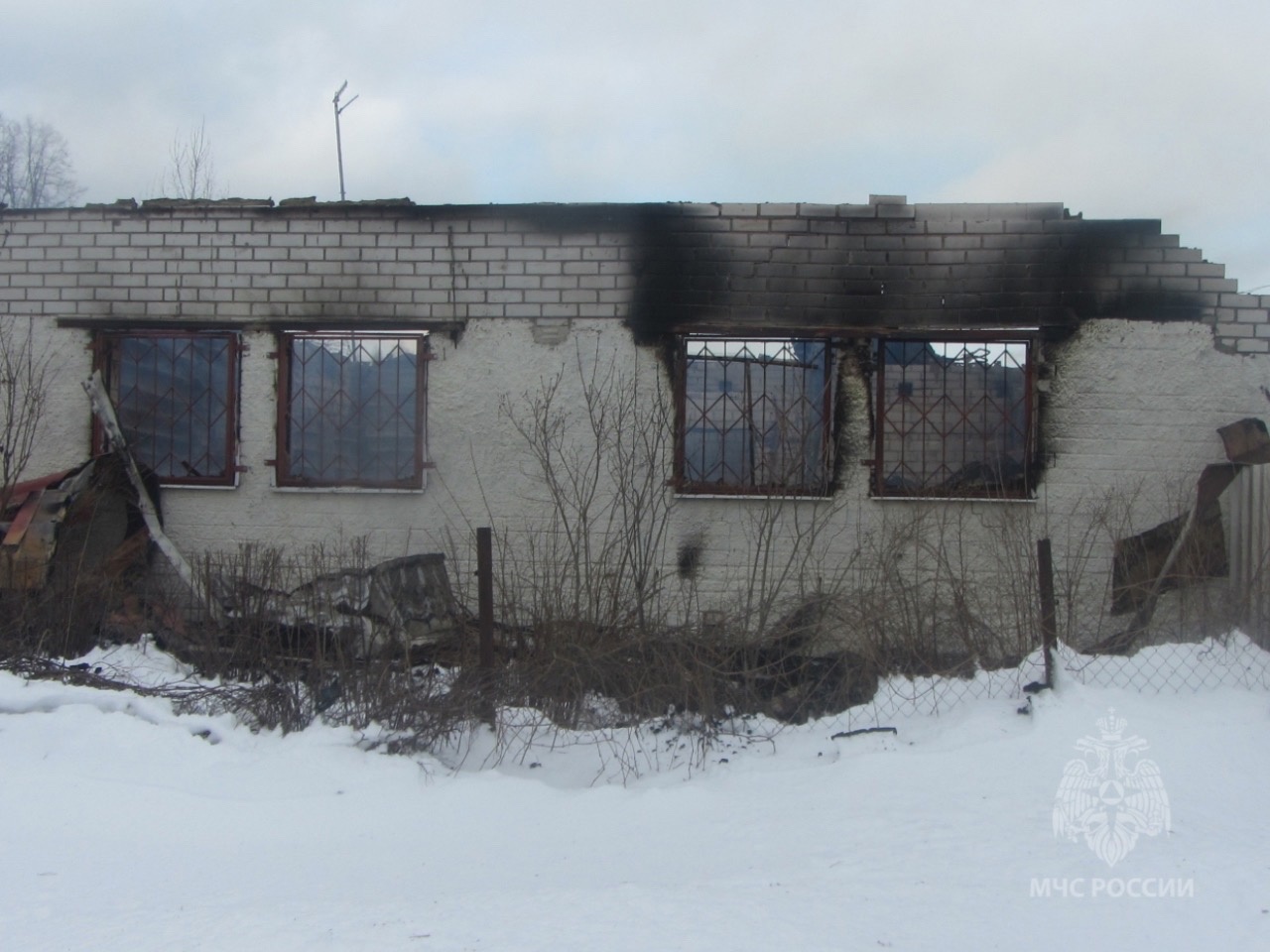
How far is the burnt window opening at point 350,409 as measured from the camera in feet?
25.3

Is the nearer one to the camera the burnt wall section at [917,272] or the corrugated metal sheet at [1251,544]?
the corrugated metal sheet at [1251,544]

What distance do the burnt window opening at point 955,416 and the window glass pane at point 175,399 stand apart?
16.0 ft

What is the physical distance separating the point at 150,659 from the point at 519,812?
296cm

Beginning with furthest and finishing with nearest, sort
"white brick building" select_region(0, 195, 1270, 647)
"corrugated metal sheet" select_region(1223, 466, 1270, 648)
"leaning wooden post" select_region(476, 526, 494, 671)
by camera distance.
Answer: "white brick building" select_region(0, 195, 1270, 647) → "corrugated metal sheet" select_region(1223, 466, 1270, 648) → "leaning wooden post" select_region(476, 526, 494, 671)

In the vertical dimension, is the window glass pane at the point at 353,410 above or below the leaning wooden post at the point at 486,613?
above

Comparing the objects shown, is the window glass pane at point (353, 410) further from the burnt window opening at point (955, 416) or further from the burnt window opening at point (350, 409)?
the burnt window opening at point (955, 416)

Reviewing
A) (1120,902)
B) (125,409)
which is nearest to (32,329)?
(125,409)

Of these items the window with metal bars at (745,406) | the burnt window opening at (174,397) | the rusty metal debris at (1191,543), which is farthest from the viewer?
the burnt window opening at (174,397)

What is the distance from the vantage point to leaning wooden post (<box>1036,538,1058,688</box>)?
518cm

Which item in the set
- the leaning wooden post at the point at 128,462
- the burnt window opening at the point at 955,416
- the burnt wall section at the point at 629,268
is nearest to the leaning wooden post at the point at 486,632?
the burnt wall section at the point at 629,268

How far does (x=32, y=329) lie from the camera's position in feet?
26.2

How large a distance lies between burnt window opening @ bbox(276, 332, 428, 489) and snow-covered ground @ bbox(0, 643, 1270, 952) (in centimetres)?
264

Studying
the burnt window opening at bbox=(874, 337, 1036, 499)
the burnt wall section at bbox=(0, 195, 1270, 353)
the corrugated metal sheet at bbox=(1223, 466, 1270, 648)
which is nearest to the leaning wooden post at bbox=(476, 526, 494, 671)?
the burnt wall section at bbox=(0, 195, 1270, 353)

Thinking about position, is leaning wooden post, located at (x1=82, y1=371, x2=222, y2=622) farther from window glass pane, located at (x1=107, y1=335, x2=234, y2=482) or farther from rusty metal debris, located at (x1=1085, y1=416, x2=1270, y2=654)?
rusty metal debris, located at (x1=1085, y1=416, x2=1270, y2=654)
